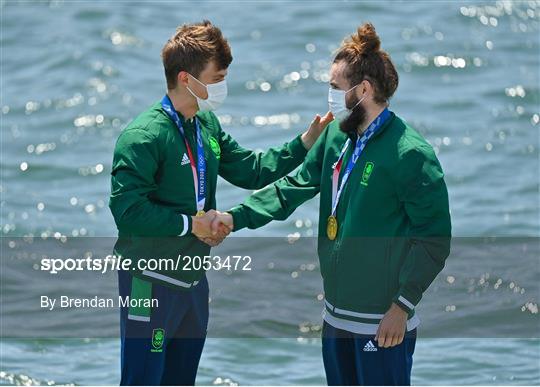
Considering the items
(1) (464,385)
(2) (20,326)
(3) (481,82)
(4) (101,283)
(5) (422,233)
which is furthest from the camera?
(3) (481,82)

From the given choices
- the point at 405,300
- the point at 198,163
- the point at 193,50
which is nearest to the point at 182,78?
the point at 193,50

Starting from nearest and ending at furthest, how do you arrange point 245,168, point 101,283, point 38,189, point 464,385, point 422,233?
point 422,233 < point 245,168 < point 464,385 < point 101,283 < point 38,189

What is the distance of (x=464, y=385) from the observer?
355 inches

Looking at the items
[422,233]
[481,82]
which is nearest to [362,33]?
[422,233]

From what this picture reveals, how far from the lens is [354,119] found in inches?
232

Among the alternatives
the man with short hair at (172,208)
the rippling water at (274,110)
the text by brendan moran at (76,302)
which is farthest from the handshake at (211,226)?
the text by brendan moran at (76,302)

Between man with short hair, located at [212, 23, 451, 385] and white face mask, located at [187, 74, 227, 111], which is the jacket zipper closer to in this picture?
man with short hair, located at [212, 23, 451, 385]

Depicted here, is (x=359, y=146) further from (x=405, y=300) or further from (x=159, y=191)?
(x=159, y=191)

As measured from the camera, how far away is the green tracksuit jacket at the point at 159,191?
587 centimetres

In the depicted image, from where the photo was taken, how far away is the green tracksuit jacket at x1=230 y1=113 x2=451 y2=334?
573 cm

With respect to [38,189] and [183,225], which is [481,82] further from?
[183,225]

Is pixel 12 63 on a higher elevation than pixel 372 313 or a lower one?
lower

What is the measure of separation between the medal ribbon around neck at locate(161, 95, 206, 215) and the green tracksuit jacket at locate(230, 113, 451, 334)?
1.83 ft

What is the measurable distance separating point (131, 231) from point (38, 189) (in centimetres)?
880
